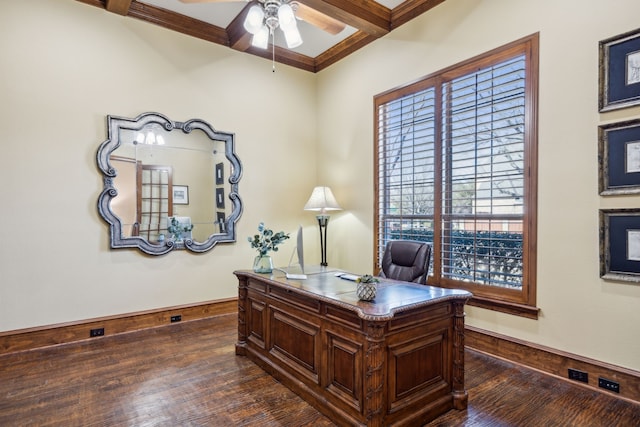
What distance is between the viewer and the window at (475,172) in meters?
2.82

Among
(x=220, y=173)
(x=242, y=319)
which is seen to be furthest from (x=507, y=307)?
(x=220, y=173)

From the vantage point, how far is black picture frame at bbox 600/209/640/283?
227 cm

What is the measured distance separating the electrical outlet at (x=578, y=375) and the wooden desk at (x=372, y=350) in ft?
3.18

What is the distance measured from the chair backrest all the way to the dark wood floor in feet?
2.80

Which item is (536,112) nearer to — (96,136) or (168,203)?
(168,203)

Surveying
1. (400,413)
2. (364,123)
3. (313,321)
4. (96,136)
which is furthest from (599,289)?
(96,136)

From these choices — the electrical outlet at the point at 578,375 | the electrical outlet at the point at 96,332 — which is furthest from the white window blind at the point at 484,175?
the electrical outlet at the point at 96,332

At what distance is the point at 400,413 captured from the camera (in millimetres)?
1939

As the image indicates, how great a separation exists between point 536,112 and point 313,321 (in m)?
2.39

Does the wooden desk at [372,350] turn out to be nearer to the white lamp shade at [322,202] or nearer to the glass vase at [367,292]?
the glass vase at [367,292]

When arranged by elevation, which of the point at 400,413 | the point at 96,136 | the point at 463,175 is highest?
the point at 96,136

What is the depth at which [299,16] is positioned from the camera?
3.27 metres

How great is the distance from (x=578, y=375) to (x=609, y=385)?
179 mm

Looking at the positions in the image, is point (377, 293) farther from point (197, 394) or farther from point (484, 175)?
point (484, 175)
